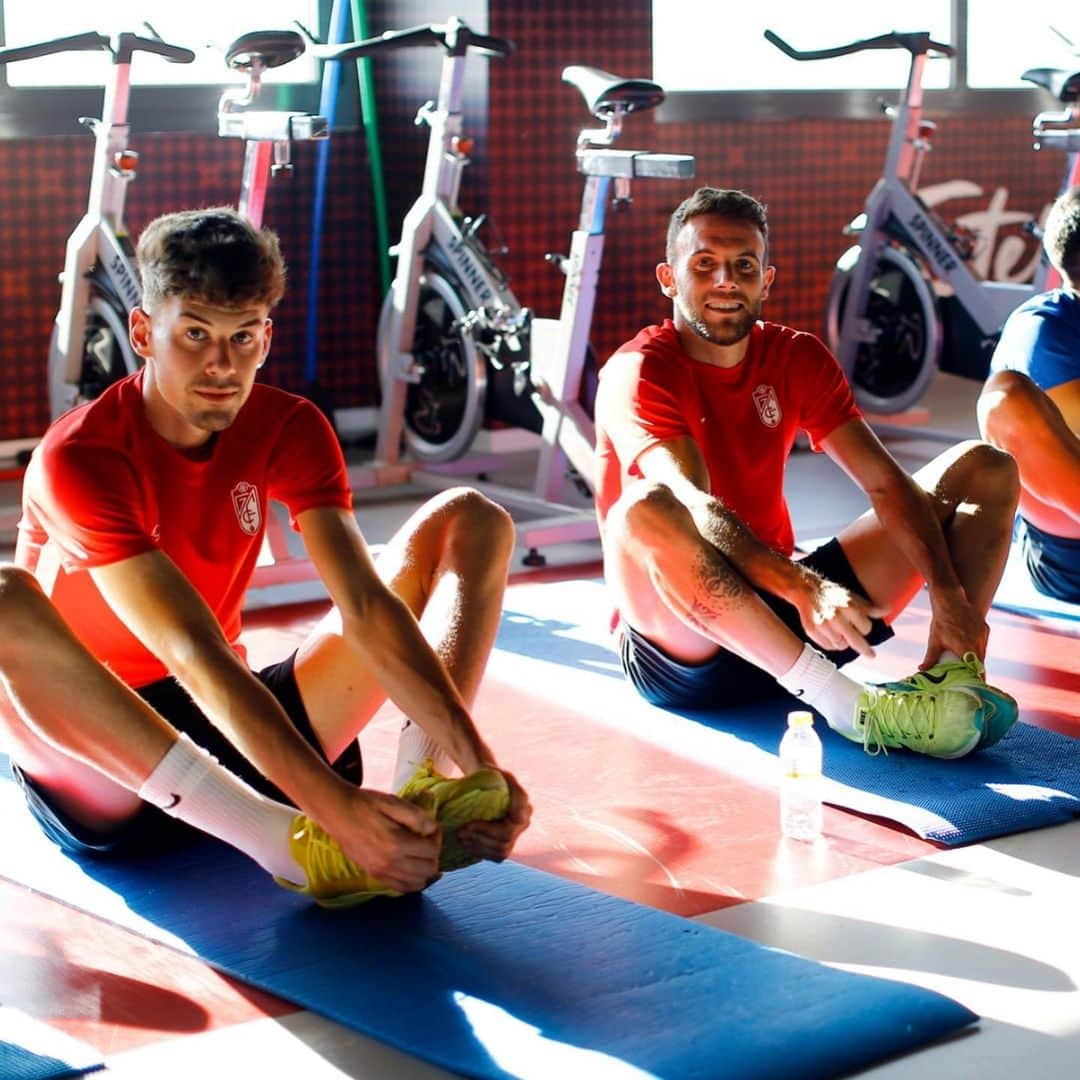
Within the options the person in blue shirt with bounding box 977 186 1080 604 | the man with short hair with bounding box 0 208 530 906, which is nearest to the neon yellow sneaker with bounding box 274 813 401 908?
the man with short hair with bounding box 0 208 530 906

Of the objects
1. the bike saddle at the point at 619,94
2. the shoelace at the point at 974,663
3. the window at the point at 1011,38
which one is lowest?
the shoelace at the point at 974,663

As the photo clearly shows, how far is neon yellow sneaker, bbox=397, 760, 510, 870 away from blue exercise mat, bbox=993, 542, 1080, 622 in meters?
2.16

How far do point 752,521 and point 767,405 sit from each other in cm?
22

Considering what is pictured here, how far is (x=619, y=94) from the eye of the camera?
16.1 feet

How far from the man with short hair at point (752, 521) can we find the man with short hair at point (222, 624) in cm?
59

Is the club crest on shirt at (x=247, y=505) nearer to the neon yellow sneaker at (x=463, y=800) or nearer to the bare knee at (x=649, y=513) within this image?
the neon yellow sneaker at (x=463, y=800)

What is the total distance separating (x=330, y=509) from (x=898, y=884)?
1.01 meters

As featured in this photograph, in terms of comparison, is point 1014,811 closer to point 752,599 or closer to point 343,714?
point 752,599

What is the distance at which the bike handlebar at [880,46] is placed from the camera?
5938 mm

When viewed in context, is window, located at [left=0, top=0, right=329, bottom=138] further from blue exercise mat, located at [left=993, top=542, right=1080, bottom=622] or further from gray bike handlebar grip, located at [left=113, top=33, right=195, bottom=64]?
blue exercise mat, located at [left=993, top=542, right=1080, bottom=622]

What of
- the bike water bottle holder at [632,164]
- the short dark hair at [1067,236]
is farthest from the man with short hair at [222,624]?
the bike water bottle holder at [632,164]

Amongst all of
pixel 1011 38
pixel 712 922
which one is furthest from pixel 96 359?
pixel 1011 38

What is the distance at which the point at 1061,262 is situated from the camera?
13.8ft

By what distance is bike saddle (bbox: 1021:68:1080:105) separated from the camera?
5824mm
